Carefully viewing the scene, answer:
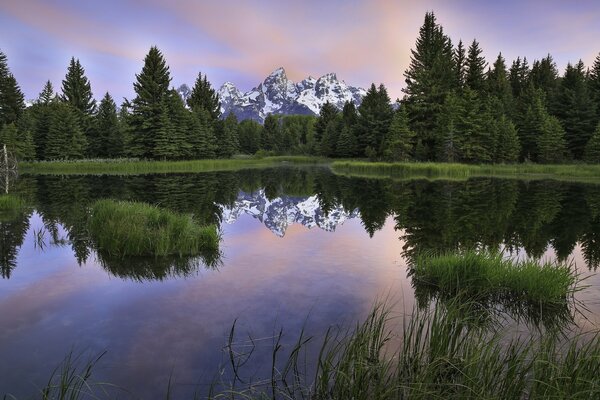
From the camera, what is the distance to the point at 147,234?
36.8 ft

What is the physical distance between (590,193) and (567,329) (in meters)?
23.9

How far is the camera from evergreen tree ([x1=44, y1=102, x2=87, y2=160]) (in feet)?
162

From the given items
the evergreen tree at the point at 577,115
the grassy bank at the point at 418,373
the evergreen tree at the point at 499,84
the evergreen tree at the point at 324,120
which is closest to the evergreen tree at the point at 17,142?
the grassy bank at the point at 418,373

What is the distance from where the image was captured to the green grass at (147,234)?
10.8m

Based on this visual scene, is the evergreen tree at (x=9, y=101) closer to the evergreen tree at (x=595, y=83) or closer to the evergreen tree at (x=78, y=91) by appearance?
the evergreen tree at (x=78, y=91)

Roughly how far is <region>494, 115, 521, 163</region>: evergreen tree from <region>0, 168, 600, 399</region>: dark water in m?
28.4

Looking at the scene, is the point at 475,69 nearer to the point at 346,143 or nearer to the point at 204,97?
the point at 346,143

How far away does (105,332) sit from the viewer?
6453 millimetres

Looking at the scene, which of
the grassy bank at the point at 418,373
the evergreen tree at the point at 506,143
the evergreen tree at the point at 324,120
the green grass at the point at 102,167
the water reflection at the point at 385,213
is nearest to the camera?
the grassy bank at the point at 418,373

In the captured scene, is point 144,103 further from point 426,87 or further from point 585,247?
point 585,247

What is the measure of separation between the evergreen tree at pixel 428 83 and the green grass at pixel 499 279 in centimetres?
4603

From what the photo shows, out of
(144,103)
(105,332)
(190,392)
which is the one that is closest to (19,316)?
(105,332)

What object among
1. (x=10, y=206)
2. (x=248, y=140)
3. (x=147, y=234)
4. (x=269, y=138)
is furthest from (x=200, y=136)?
(x=147, y=234)

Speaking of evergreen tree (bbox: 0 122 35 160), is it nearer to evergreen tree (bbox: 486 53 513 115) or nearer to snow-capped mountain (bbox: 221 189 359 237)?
snow-capped mountain (bbox: 221 189 359 237)
